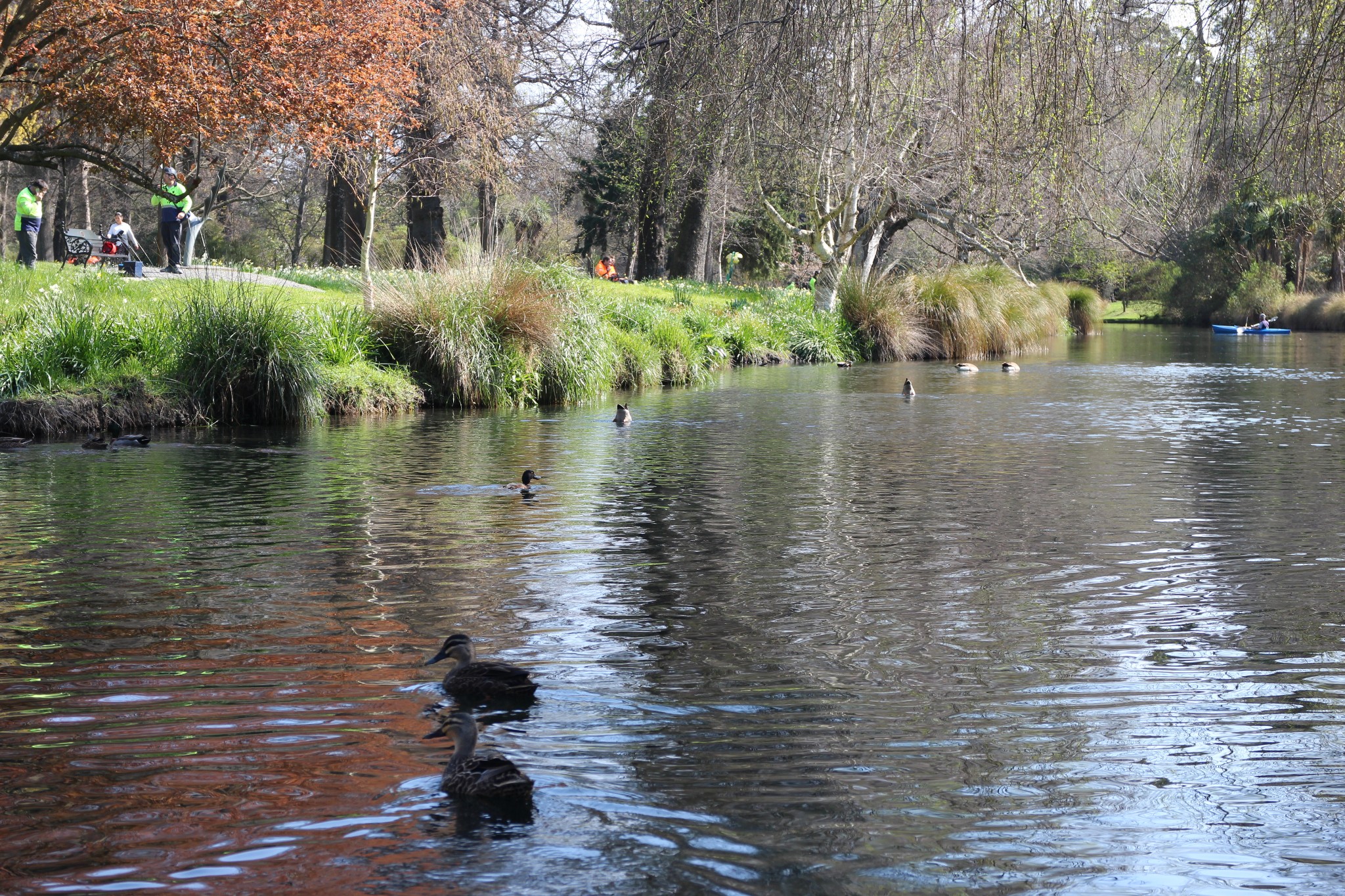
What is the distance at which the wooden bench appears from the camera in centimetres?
2925

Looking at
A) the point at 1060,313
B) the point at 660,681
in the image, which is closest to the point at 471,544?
the point at 660,681

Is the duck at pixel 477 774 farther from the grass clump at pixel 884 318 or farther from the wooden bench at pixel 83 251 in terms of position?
the grass clump at pixel 884 318

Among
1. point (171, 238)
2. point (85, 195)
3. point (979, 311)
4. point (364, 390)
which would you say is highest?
Answer: point (85, 195)

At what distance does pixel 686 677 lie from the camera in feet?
20.4

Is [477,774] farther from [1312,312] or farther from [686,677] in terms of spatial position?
[1312,312]

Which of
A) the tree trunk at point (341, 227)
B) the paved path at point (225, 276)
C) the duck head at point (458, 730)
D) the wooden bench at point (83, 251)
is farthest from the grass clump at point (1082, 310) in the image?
the duck head at point (458, 730)

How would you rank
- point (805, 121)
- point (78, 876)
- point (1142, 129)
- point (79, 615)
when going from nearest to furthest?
1. point (78, 876)
2. point (805, 121)
3. point (1142, 129)
4. point (79, 615)

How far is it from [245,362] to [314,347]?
1.06 meters

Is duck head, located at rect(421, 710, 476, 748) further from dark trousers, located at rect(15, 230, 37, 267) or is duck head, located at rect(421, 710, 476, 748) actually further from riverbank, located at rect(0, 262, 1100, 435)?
dark trousers, located at rect(15, 230, 37, 267)

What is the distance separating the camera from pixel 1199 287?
221ft

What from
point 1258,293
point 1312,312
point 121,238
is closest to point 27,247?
point 121,238

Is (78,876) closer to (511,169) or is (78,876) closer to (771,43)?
(771,43)

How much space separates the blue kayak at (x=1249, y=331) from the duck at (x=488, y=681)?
169ft

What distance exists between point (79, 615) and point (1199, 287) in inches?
2656
